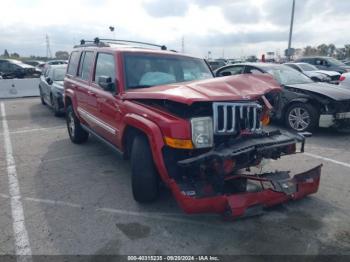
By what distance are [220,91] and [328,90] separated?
4834mm

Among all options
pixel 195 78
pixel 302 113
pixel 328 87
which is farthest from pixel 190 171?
→ pixel 328 87

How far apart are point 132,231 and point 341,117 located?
5488mm

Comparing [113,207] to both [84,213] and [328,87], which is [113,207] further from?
[328,87]

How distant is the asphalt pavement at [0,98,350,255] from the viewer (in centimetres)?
308

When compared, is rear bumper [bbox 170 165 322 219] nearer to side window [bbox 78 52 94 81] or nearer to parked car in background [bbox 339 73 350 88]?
side window [bbox 78 52 94 81]

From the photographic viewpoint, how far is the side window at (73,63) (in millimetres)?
6316

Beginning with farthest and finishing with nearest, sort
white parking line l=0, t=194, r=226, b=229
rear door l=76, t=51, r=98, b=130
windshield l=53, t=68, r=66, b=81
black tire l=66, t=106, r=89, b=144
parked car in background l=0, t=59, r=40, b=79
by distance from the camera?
parked car in background l=0, t=59, r=40, b=79
windshield l=53, t=68, r=66, b=81
black tire l=66, t=106, r=89, b=144
rear door l=76, t=51, r=98, b=130
white parking line l=0, t=194, r=226, b=229

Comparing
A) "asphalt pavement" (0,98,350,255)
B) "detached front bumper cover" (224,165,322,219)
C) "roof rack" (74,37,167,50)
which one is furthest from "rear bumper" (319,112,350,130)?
"roof rack" (74,37,167,50)

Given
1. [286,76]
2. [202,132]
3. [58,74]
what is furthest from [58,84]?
[202,132]

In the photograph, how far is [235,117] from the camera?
3.37m

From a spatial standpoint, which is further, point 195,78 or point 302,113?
point 302,113

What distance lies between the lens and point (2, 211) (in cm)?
385

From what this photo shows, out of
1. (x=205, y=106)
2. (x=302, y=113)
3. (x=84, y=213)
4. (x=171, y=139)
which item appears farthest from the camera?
(x=302, y=113)

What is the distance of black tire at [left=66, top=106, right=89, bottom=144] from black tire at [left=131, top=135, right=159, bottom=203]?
320 cm
